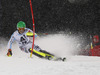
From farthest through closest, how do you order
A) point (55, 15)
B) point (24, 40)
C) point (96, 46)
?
point (55, 15) < point (96, 46) < point (24, 40)

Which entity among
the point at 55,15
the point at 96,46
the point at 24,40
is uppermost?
the point at 55,15

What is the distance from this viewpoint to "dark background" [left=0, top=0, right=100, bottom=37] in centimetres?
1669

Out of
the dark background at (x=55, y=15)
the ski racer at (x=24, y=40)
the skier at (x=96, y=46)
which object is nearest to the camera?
the ski racer at (x=24, y=40)

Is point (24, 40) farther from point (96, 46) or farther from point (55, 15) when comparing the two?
point (55, 15)

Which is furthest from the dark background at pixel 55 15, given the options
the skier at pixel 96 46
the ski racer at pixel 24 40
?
the skier at pixel 96 46

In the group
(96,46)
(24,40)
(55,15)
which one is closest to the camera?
(24,40)

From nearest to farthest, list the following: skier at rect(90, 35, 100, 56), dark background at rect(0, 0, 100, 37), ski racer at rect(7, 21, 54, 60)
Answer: ski racer at rect(7, 21, 54, 60) < skier at rect(90, 35, 100, 56) < dark background at rect(0, 0, 100, 37)

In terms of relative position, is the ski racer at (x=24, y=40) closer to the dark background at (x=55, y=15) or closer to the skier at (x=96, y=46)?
the skier at (x=96, y=46)

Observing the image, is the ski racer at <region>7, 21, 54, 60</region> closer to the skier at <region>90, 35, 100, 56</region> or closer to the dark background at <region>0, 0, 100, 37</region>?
the skier at <region>90, 35, 100, 56</region>

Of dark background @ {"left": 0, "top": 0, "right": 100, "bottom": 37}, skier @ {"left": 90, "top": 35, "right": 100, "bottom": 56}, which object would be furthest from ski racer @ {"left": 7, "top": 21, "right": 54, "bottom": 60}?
dark background @ {"left": 0, "top": 0, "right": 100, "bottom": 37}

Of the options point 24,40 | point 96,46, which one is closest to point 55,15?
point 96,46

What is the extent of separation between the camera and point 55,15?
18375 mm

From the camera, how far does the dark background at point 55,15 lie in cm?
1669

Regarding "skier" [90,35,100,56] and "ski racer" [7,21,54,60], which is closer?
"ski racer" [7,21,54,60]
